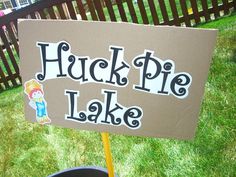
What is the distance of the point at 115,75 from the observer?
66.0 inches

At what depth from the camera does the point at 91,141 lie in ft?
11.0

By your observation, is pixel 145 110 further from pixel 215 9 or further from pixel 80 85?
pixel 215 9

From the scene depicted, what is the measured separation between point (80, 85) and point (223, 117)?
169 cm

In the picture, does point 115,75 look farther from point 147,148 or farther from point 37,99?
point 147,148

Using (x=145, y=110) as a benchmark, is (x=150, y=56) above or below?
above

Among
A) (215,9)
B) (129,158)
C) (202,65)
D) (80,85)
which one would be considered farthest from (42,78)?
(215,9)

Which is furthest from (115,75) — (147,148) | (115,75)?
(147,148)

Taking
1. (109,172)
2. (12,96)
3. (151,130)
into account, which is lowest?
(12,96)

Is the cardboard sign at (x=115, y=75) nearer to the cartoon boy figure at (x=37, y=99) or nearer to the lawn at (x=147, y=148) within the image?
the cartoon boy figure at (x=37, y=99)

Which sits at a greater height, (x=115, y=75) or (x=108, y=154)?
(x=115, y=75)

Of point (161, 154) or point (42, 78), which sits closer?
point (42, 78)

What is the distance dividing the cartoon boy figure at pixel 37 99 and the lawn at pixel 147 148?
1.14m

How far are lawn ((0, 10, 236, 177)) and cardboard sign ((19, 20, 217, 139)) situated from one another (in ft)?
3.41

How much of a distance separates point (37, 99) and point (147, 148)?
1408 millimetres
